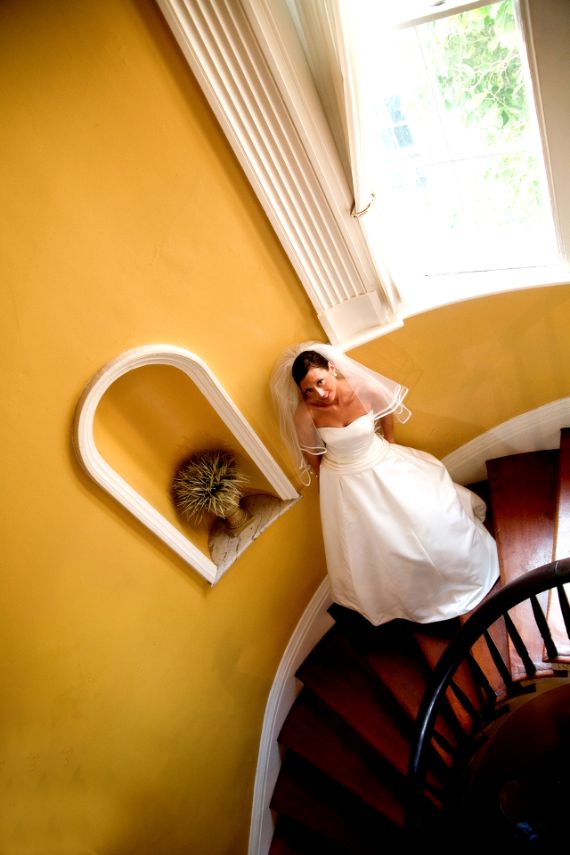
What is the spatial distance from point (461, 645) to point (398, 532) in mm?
674

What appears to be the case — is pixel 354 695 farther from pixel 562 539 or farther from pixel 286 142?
pixel 286 142

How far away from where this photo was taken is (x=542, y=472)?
3.31 meters

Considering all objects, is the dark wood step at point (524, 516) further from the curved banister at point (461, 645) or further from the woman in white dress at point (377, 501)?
the curved banister at point (461, 645)

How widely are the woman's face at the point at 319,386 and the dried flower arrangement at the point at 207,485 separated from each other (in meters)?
0.64

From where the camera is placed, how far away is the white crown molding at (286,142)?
82.3 inches

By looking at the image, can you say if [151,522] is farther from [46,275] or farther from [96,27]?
[96,27]

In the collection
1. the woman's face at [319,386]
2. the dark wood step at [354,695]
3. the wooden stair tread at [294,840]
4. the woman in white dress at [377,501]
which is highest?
the woman's face at [319,386]

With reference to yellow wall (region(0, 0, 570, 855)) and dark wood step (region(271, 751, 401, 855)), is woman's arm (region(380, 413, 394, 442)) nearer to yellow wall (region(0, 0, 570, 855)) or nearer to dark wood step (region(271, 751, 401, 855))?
yellow wall (region(0, 0, 570, 855))

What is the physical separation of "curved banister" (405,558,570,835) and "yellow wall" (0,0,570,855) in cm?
125

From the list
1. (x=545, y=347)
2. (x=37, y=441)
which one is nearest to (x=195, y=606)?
(x=37, y=441)

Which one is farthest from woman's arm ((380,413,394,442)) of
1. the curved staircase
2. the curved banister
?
the curved banister

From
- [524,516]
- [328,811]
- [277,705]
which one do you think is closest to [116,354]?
[524,516]

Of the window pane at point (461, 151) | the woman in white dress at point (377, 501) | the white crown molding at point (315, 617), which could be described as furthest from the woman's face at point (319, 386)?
the white crown molding at point (315, 617)

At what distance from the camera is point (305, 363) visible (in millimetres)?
2623
